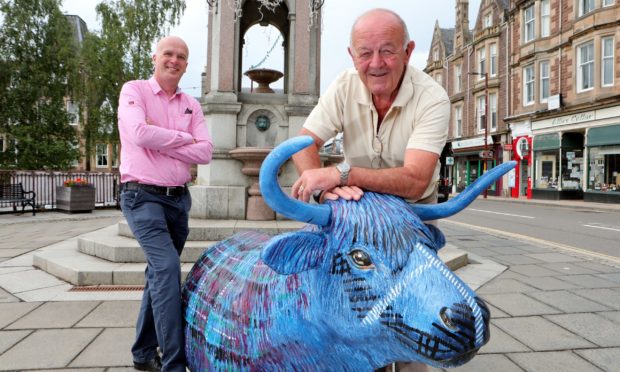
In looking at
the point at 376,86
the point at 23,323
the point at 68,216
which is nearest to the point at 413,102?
the point at 376,86

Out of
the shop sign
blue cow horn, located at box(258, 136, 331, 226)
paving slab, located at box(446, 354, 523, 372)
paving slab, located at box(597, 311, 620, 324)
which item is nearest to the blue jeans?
blue cow horn, located at box(258, 136, 331, 226)

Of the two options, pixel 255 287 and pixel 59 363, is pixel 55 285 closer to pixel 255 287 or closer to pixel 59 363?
pixel 59 363

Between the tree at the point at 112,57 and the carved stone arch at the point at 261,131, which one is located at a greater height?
the tree at the point at 112,57

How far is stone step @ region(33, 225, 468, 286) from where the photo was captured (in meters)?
4.48

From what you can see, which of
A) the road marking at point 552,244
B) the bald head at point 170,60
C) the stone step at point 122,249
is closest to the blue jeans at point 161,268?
the bald head at point 170,60

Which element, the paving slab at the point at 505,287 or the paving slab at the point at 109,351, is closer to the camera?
the paving slab at the point at 109,351

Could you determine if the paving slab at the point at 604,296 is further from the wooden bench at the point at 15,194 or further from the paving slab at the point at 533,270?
the wooden bench at the point at 15,194

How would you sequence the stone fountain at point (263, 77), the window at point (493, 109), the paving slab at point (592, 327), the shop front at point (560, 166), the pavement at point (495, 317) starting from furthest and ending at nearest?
the window at point (493, 109) < the shop front at point (560, 166) < the stone fountain at point (263, 77) < the paving slab at point (592, 327) < the pavement at point (495, 317)

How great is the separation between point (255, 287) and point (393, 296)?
1.90ft

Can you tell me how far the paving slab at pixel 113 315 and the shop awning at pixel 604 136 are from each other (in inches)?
818

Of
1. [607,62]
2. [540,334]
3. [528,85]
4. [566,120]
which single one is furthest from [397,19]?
[528,85]

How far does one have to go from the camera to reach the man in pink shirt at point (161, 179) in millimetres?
2041

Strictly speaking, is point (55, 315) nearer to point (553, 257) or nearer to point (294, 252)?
point (294, 252)

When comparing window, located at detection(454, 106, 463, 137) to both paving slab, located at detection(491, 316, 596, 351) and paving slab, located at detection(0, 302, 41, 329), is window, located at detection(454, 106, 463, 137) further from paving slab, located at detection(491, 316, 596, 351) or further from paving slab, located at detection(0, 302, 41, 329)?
paving slab, located at detection(0, 302, 41, 329)
